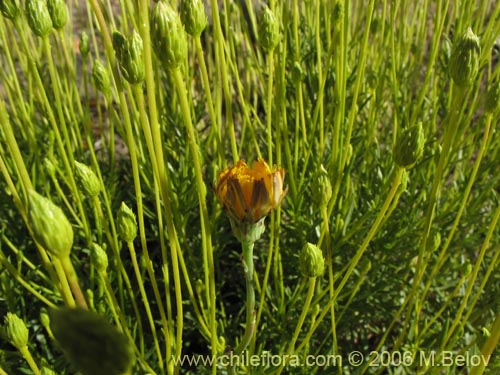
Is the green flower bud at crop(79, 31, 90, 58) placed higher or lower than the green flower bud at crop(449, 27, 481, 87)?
lower

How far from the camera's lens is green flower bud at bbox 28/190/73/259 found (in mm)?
339

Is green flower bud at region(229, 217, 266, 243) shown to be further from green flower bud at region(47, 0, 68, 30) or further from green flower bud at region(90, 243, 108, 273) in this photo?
green flower bud at region(47, 0, 68, 30)

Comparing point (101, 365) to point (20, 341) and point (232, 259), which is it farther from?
point (232, 259)

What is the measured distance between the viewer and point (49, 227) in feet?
1.13

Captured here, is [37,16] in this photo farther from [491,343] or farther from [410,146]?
[491,343]

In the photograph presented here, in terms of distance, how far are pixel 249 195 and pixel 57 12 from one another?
0.33m

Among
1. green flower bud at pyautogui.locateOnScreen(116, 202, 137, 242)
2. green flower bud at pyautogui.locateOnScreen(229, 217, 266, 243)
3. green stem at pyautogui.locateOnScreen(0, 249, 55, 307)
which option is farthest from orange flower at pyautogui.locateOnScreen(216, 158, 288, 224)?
green stem at pyautogui.locateOnScreen(0, 249, 55, 307)

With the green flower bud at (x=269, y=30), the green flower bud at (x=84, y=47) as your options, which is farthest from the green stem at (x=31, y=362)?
the green flower bud at (x=84, y=47)

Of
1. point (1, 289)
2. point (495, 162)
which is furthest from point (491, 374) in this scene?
point (1, 289)

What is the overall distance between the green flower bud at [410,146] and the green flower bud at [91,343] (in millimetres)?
361

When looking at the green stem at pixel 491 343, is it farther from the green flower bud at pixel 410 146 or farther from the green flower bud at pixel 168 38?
the green flower bud at pixel 168 38

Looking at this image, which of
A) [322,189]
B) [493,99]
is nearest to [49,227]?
[322,189]

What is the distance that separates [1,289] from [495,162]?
98 centimetres

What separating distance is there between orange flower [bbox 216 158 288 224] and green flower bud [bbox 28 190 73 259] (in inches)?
8.1
